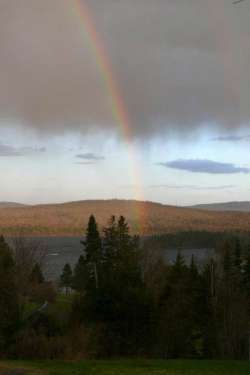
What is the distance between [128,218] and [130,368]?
139 meters

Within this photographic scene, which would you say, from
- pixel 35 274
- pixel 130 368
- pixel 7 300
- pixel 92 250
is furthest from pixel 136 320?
pixel 35 274

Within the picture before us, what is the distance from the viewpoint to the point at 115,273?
33094 mm

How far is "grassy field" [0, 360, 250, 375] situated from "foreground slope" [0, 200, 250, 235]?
124 m

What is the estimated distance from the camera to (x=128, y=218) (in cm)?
15512

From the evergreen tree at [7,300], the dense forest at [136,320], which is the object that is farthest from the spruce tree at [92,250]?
the evergreen tree at [7,300]

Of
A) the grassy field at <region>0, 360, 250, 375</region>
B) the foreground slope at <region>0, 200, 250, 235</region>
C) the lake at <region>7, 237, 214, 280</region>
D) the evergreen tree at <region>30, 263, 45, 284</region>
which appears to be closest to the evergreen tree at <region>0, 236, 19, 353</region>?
the grassy field at <region>0, 360, 250, 375</region>

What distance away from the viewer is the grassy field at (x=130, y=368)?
14703mm

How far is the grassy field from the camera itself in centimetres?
1470

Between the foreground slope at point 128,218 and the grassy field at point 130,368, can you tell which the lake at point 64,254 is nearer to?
the foreground slope at point 128,218

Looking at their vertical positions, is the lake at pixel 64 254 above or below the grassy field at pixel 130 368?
below

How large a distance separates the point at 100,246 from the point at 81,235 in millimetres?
124515

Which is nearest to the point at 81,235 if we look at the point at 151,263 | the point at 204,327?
the point at 151,263

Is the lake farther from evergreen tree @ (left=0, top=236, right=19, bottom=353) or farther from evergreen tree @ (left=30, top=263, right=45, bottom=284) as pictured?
evergreen tree @ (left=0, top=236, right=19, bottom=353)

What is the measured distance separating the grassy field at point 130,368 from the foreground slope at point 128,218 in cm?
12400
